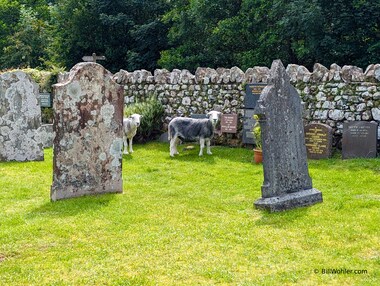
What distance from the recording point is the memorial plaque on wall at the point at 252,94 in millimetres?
13492

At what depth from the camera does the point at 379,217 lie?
659 cm

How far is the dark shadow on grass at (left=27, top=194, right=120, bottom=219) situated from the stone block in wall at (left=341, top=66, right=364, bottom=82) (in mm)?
6892

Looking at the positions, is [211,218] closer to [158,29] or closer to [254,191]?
[254,191]

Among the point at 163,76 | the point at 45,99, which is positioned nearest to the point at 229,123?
the point at 163,76

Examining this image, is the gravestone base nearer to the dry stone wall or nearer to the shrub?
the dry stone wall

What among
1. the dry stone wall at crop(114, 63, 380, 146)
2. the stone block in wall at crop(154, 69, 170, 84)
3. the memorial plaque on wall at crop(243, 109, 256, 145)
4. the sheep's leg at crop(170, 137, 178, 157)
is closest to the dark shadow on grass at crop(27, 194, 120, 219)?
the sheep's leg at crop(170, 137, 178, 157)

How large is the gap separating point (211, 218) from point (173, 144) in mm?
6321

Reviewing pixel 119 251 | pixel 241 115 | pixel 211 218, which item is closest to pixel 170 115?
pixel 241 115

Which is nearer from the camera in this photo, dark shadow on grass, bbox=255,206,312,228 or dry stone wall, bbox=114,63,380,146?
dark shadow on grass, bbox=255,206,312,228

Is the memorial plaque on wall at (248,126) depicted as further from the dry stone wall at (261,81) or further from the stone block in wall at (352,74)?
the stone block in wall at (352,74)

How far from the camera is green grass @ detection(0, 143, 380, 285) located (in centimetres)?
485

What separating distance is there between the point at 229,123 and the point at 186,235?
328 inches

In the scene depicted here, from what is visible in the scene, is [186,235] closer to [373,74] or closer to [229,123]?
[373,74]

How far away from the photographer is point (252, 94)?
13633mm
